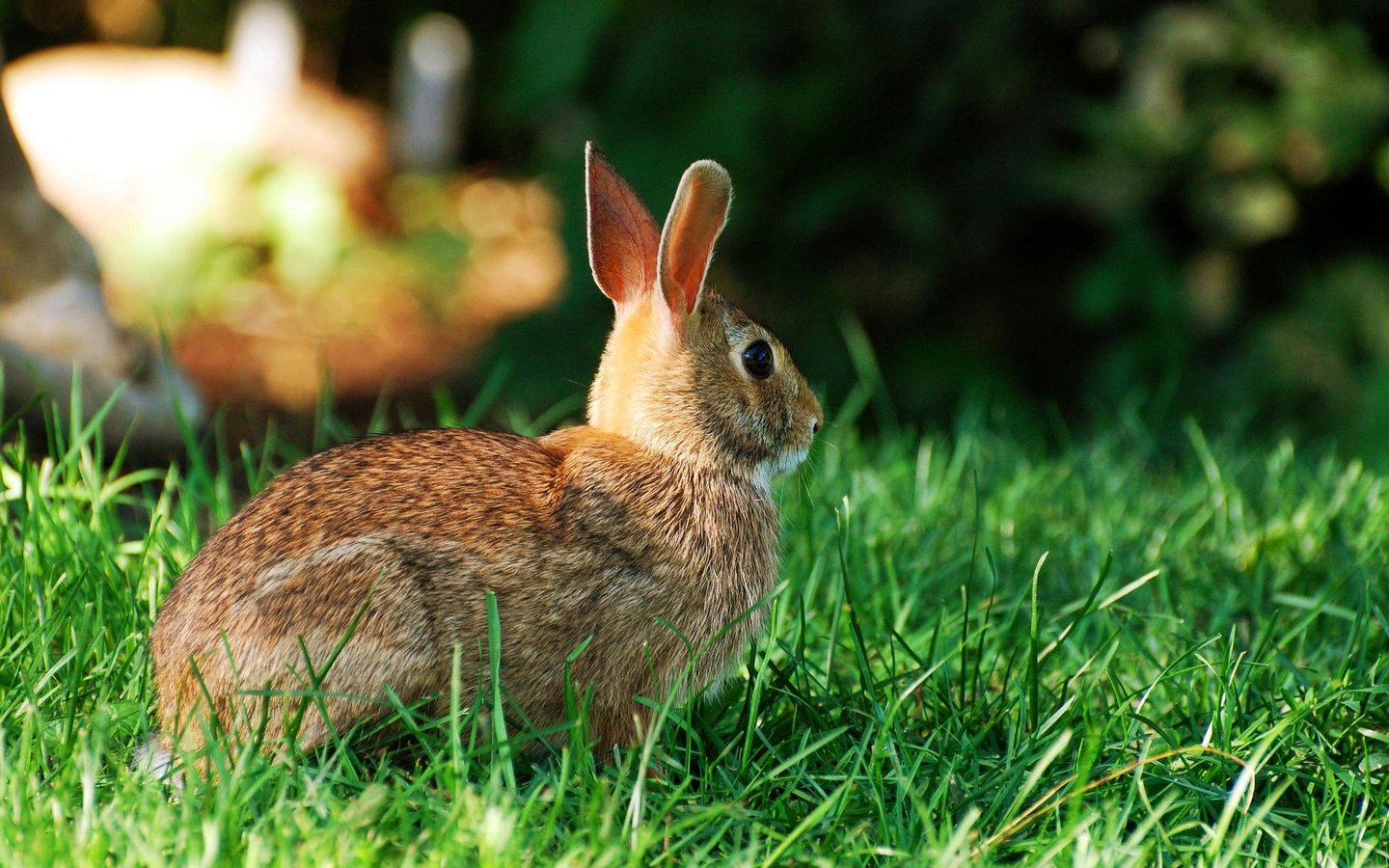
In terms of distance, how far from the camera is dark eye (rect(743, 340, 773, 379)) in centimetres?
308

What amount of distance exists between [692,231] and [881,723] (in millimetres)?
1062

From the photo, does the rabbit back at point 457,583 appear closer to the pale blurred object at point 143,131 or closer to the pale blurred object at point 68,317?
the pale blurred object at point 68,317

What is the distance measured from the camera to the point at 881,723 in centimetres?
265

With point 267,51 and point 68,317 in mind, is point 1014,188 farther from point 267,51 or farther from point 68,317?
point 267,51

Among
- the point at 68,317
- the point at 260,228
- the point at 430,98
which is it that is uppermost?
the point at 430,98

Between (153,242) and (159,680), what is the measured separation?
710 cm

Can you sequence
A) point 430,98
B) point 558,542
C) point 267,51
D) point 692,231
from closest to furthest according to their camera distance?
point 558,542 < point 692,231 < point 267,51 < point 430,98

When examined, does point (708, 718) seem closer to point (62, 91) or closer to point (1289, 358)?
point (1289, 358)

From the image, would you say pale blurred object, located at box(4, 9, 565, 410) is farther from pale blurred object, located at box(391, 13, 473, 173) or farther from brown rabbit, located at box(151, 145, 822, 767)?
brown rabbit, located at box(151, 145, 822, 767)

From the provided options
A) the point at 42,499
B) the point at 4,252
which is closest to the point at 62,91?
the point at 4,252

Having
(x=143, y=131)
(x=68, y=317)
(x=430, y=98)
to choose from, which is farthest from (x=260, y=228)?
(x=68, y=317)

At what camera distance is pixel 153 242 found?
912 cm

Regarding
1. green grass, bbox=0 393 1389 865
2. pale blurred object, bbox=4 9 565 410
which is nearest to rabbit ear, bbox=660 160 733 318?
green grass, bbox=0 393 1389 865

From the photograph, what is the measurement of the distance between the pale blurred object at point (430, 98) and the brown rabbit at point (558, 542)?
9842mm
